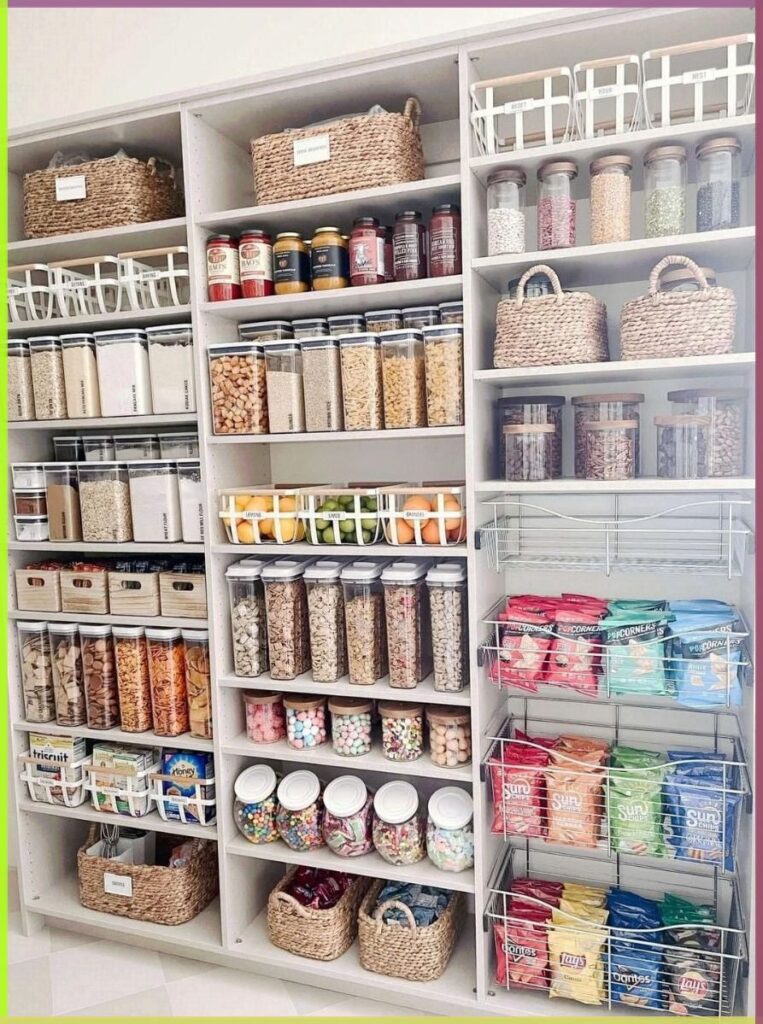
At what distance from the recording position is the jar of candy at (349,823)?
2.12 m

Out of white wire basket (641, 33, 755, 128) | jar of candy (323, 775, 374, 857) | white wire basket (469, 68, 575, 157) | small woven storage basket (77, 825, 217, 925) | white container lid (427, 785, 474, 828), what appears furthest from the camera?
small woven storage basket (77, 825, 217, 925)

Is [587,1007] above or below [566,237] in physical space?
below

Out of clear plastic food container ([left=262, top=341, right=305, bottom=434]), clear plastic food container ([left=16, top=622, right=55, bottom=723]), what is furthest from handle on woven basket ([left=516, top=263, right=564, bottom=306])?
clear plastic food container ([left=16, top=622, right=55, bottom=723])

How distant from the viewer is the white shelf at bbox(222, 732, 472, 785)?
2004mm

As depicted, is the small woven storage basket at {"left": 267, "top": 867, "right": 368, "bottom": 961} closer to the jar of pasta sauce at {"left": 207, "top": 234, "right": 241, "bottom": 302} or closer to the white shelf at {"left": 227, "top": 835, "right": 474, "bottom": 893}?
the white shelf at {"left": 227, "top": 835, "right": 474, "bottom": 893}

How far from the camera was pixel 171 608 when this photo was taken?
229 cm

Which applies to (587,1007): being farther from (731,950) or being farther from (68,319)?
(68,319)

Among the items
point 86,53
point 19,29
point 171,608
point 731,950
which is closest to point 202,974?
point 171,608

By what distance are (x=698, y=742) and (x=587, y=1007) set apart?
Result: 0.72m

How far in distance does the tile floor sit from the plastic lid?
0.51 metres

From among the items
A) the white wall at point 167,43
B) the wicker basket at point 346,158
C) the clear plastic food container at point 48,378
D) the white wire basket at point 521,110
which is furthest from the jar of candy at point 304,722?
the white wall at point 167,43

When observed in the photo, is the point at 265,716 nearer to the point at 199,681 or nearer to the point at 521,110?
the point at 199,681

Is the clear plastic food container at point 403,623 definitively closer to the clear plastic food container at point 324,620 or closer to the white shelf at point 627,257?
the clear plastic food container at point 324,620

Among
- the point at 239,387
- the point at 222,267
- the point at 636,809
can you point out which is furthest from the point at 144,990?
the point at 222,267
